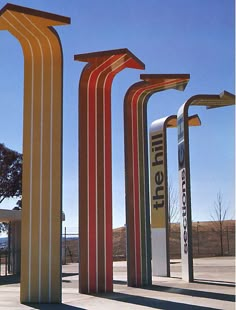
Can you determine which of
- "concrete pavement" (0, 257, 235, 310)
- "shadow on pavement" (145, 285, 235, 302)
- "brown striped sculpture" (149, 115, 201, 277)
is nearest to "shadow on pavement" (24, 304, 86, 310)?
"concrete pavement" (0, 257, 235, 310)

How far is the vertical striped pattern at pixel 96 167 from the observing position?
12242 mm

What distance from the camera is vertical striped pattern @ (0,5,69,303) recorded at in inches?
416

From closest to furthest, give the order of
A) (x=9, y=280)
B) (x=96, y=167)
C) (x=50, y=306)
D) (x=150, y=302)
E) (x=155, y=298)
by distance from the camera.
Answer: (x=50, y=306) → (x=150, y=302) → (x=155, y=298) → (x=96, y=167) → (x=9, y=280)

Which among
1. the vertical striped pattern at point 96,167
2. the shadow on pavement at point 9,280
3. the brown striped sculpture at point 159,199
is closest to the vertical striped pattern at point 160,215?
the brown striped sculpture at point 159,199

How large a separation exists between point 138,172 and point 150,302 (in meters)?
4.90

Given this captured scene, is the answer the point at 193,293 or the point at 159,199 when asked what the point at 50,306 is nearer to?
the point at 193,293

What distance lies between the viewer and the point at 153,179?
17.1m

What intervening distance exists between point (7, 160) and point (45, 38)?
29.1 metres

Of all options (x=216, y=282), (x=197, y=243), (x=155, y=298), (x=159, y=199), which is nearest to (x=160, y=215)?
(x=159, y=199)

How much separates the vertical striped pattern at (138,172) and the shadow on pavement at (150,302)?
7.15 ft

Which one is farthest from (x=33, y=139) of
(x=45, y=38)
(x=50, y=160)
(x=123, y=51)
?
(x=123, y=51)

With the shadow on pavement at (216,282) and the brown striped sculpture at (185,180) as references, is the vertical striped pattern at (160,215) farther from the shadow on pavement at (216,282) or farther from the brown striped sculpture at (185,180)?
A: the shadow on pavement at (216,282)

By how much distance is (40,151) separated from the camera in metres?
11.1

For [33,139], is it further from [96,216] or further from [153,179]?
[153,179]
